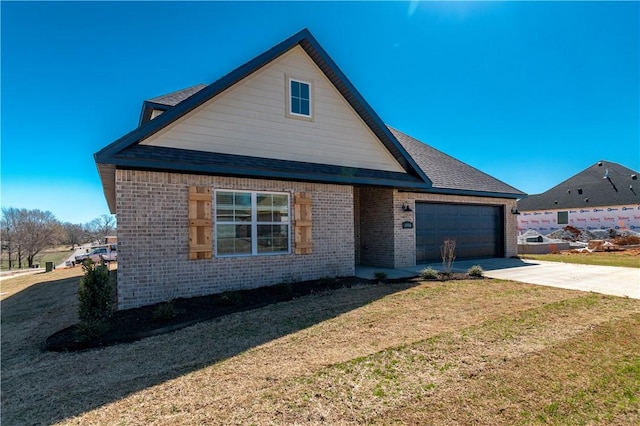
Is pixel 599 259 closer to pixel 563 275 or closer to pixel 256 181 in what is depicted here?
pixel 563 275

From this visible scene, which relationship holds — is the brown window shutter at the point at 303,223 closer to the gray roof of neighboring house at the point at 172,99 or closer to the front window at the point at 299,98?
the front window at the point at 299,98

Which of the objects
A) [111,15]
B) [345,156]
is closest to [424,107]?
[345,156]

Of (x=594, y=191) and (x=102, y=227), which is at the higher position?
(x=594, y=191)

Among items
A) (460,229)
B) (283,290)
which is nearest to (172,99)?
(283,290)

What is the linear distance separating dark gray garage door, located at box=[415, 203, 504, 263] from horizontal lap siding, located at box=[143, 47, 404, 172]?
357 cm

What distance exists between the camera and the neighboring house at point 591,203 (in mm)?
31859

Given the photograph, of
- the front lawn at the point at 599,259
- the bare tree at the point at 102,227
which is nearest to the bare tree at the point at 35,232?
the bare tree at the point at 102,227

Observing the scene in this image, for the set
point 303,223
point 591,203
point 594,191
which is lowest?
point 303,223

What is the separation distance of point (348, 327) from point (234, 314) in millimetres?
2430

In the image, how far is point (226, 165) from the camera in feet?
25.5

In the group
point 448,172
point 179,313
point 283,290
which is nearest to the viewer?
point 179,313

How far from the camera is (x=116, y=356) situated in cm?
475

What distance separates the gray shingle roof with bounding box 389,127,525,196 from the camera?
1344cm

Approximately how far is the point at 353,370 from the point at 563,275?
10122 millimetres
